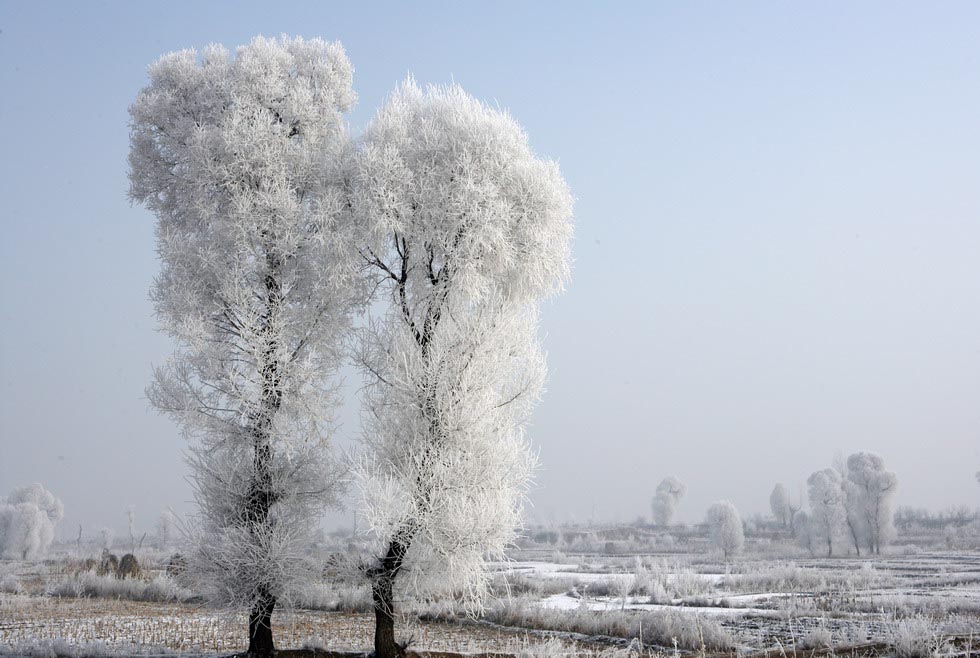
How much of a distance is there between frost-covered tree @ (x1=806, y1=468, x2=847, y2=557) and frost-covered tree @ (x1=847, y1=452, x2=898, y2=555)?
5.23 ft

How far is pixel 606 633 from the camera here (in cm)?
1425

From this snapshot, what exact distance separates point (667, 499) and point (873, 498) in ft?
137

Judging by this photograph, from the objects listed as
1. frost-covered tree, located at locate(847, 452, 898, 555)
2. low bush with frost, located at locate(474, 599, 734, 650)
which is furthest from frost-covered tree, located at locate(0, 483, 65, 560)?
frost-covered tree, located at locate(847, 452, 898, 555)

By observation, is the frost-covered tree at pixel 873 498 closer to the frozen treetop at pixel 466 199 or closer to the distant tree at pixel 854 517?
the distant tree at pixel 854 517

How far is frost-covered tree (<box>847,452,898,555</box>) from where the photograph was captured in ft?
154

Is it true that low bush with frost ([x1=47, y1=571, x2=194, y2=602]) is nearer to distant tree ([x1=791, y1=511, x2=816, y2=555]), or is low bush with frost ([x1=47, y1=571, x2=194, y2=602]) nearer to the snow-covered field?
the snow-covered field

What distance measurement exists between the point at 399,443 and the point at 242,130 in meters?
5.13

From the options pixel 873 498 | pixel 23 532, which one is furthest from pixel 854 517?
pixel 23 532

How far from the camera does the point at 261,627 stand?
10188mm

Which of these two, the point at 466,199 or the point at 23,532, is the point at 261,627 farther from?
the point at 23,532

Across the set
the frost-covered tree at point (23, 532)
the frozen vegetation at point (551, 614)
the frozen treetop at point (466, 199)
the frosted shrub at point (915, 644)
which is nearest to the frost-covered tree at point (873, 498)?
the frozen vegetation at point (551, 614)

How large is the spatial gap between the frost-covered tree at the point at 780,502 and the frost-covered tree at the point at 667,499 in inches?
573

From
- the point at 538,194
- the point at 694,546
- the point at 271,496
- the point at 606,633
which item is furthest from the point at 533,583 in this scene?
the point at 694,546

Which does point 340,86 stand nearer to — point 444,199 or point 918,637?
point 444,199
